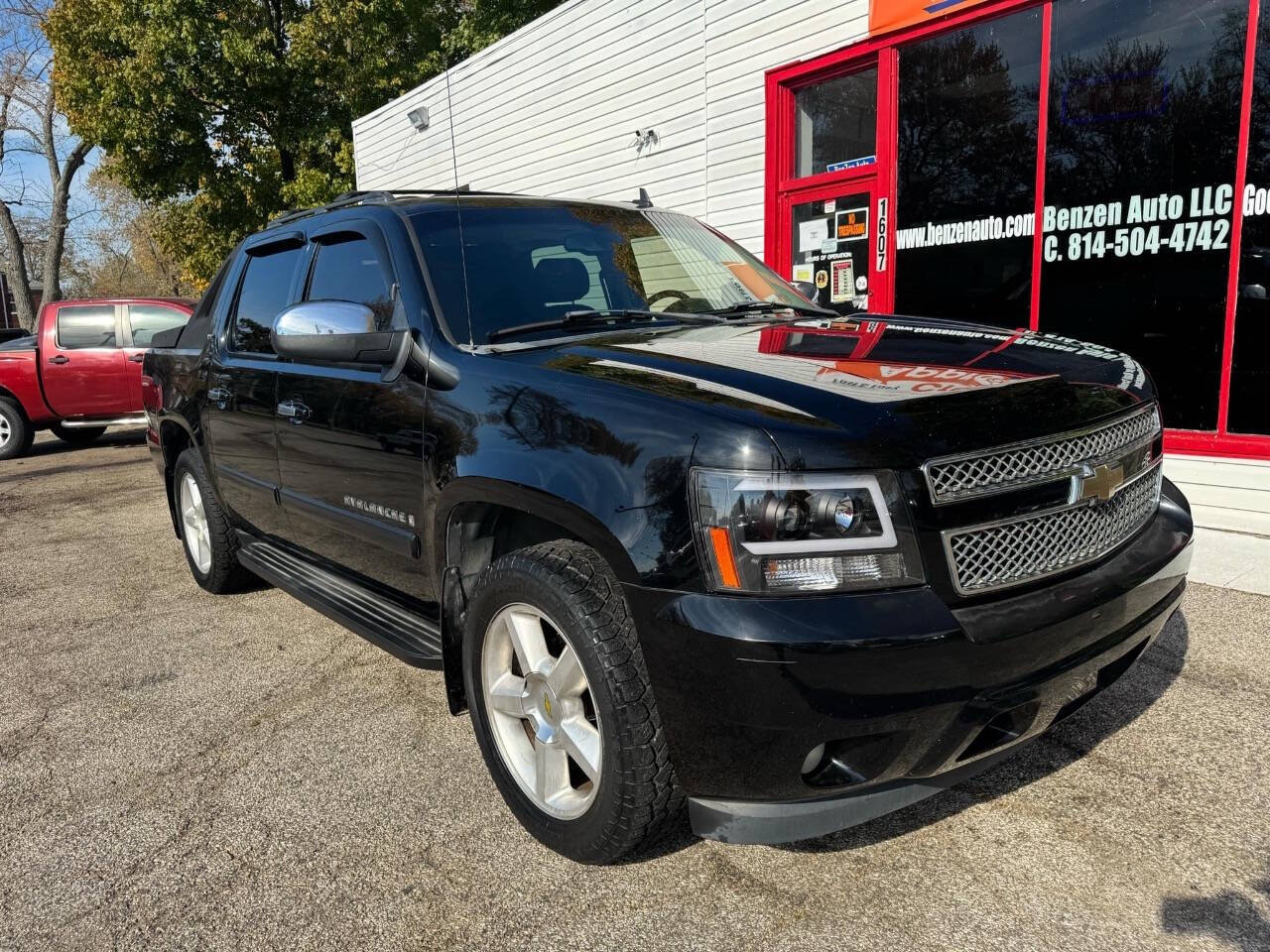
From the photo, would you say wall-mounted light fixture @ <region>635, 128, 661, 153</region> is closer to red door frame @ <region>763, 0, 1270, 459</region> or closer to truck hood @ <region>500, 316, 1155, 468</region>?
red door frame @ <region>763, 0, 1270, 459</region>

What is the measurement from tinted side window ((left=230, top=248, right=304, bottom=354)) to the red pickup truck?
7.84 meters

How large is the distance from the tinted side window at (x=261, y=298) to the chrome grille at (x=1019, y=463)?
9.45 feet

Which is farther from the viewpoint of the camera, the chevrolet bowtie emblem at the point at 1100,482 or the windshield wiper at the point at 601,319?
the windshield wiper at the point at 601,319

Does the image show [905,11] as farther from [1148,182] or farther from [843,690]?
[843,690]

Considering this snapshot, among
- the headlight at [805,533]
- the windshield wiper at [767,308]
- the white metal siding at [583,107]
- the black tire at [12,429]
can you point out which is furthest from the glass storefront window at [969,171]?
the black tire at [12,429]

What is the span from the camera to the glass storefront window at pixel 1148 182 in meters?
5.97

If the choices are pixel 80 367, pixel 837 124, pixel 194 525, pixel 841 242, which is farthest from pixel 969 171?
pixel 80 367

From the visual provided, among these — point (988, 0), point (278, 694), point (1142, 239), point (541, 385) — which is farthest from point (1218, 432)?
point (278, 694)

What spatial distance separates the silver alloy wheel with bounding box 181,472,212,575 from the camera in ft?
15.9

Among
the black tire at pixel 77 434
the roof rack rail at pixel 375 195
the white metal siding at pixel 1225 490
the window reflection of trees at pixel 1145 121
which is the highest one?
the window reflection of trees at pixel 1145 121

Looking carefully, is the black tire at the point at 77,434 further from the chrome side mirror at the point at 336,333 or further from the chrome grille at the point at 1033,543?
the chrome grille at the point at 1033,543

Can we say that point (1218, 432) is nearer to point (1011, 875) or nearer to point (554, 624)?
point (1011, 875)

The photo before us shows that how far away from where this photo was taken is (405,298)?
2.99 m

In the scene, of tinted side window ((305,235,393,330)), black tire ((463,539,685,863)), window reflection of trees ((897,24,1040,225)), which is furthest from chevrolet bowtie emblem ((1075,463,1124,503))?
window reflection of trees ((897,24,1040,225))
